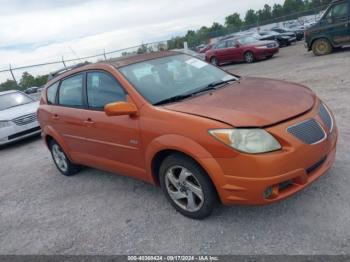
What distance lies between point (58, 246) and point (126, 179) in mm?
1618

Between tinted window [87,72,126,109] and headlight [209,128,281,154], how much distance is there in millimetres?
1460

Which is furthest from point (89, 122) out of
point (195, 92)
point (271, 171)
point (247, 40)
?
point (247, 40)

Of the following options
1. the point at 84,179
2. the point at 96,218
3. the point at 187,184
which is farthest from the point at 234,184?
the point at 84,179

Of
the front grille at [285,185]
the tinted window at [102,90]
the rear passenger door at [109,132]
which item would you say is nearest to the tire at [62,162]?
the rear passenger door at [109,132]

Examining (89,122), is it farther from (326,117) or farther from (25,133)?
(25,133)

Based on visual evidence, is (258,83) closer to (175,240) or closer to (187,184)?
(187,184)

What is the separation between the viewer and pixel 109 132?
430 cm

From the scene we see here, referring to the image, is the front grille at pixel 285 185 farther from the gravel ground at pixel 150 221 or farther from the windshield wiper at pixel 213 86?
the windshield wiper at pixel 213 86

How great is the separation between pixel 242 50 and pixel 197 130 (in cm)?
1707

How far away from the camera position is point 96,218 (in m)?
4.30

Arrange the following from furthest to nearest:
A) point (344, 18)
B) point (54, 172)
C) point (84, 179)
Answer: point (344, 18) → point (54, 172) → point (84, 179)

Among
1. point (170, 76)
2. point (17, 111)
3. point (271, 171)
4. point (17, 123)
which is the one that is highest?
point (170, 76)

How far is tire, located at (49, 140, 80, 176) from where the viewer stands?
582cm

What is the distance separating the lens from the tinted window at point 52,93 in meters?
5.75
